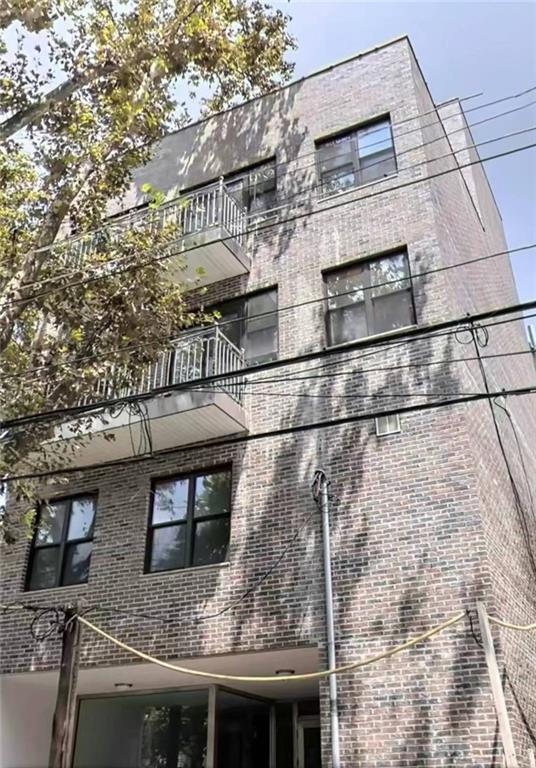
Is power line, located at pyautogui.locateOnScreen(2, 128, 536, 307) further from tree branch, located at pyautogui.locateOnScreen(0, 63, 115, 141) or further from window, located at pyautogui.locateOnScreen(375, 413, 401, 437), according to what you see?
window, located at pyautogui.locateOnScreen(375, 413, 401, 437)

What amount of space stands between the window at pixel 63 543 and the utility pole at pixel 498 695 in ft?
19.8

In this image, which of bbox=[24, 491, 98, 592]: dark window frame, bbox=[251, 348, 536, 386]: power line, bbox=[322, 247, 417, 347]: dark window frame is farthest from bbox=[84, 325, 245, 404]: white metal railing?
bbox=[24, 491, 98, 592]: dark window frame

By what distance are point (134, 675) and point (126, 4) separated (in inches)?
421

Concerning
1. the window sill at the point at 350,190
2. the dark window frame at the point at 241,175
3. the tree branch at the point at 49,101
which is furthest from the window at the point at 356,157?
the tree branch at the point at 49,101

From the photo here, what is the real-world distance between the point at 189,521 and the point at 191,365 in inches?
98.8

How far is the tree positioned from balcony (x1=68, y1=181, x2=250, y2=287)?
0.49 metres

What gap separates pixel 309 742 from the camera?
10227 mm

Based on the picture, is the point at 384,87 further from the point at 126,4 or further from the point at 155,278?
the point at 155,278

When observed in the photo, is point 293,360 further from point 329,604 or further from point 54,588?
point 54,588

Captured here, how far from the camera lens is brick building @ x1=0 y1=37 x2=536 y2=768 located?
7.35 metres

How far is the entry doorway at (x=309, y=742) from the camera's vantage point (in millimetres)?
9992

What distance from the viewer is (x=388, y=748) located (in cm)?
686

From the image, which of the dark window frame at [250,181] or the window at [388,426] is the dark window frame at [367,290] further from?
the dark window frame at [250,181]

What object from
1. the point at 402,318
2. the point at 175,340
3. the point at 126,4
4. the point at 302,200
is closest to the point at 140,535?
the point at 175,340
